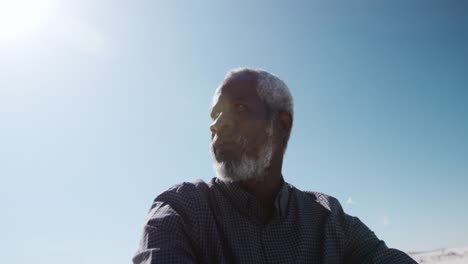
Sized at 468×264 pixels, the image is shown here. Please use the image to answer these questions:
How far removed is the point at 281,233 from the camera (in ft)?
8.74

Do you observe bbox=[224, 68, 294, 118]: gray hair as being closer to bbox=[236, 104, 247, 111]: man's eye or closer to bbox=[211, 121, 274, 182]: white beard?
bbox=[236, 104, 247, 111]: man's eye

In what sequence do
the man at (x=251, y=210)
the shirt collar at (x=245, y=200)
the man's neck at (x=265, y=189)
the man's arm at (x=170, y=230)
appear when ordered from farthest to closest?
the man's neck at (x=265, y=189) → the shirt collar at (x=245, y=200) → the man at (x=251, y=210) → the man's arm at (x=170, y=230)

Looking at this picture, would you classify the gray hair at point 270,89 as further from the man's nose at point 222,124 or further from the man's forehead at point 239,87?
the man's nose at point 222,124

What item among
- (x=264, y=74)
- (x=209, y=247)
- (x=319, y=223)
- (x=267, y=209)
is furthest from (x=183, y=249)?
(x=264, y=74)

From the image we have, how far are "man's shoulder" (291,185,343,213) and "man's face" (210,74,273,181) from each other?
40cm

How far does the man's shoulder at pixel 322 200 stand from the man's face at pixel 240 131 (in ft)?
1.30

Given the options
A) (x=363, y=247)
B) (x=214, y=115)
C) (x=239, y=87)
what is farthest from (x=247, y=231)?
(x=239, y=87)

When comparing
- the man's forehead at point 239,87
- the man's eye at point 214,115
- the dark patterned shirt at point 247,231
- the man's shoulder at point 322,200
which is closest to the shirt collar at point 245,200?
the dark patterned shirt at point 247,231

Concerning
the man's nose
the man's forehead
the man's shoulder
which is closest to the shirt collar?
the man's shoulder

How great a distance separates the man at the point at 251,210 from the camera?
7.39 feet

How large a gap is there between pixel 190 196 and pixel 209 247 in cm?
33

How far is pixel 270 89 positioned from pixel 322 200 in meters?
1.01

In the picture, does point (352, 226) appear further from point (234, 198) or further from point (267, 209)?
point (234, 198)

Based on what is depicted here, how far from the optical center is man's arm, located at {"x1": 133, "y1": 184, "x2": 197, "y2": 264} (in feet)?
6.46
